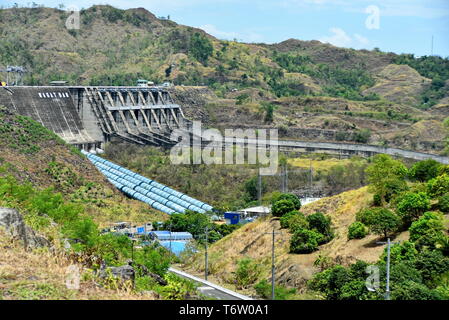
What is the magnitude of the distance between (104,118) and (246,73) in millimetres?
45824

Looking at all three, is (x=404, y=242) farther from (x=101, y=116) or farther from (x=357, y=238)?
(x=101, y=116)

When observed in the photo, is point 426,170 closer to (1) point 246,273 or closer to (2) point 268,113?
(1) point 246,273

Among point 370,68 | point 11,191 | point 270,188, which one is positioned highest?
point 370,68

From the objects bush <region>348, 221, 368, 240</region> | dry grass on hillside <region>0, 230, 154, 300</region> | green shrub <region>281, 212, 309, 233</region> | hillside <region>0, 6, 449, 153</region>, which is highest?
hillside <region>0, 6, 449, 153</region>

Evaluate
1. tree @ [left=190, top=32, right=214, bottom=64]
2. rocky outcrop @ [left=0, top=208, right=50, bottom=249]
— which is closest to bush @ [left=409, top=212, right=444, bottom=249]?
→ rocky outcrop @ [left=0, top=208, right=50, bottom=249]

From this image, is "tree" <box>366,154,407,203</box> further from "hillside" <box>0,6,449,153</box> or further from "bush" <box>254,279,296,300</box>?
"hillside" <box>0,6,449,153</box>

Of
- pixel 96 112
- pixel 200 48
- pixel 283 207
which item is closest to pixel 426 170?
pixel 283 207

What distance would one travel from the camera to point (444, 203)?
31094 mm

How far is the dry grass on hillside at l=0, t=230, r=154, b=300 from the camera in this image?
1298 centimetres

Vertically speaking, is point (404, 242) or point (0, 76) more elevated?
point (0, 76)

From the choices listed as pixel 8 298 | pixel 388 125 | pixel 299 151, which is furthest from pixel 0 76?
pixel 8 298

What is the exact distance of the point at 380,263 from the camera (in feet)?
85.6

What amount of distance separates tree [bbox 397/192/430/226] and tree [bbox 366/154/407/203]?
3.08 m
